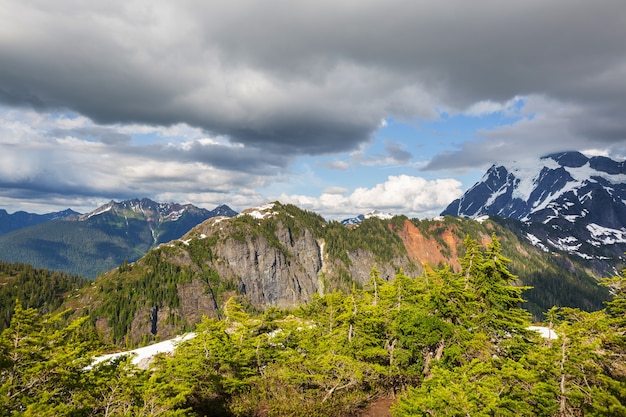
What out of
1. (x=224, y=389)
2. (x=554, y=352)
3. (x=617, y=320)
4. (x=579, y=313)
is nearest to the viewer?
(x=554, y=352)

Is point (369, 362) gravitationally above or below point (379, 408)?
above

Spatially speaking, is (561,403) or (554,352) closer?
(561,403)

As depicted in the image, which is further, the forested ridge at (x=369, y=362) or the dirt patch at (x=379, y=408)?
the dirt patch at (x=379, y=408)

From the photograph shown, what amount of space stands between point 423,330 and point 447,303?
10.5 ft

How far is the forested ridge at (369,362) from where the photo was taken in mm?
13883

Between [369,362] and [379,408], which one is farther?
[379,408]

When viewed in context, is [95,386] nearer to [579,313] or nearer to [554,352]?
[554,352]

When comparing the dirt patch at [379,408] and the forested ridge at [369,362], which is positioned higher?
the forested ridge at [369,362]

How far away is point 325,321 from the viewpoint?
3253 cm

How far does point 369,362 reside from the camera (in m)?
28.7

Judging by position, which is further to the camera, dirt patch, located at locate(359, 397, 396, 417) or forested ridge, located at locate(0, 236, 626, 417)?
dirt patch, located at locate(359, 397, 396, 417)

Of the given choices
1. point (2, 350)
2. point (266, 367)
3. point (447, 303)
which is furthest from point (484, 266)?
point (2, 350)

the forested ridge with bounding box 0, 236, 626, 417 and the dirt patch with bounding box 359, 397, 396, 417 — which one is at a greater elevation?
the forested ridge with bounding box 0, 236, 626, 417

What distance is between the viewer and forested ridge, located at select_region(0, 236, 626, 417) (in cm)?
1388
